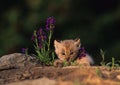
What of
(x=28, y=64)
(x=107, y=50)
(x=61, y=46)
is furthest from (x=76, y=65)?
(x=107, y=50)

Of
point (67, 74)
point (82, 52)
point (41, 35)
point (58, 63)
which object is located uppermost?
point (41, 35)

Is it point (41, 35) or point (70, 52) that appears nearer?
point (41, 35)

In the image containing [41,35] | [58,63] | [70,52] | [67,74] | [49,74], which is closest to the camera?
[67,74]

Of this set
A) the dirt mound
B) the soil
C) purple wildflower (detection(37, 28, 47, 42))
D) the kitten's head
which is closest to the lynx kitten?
the kitten's head

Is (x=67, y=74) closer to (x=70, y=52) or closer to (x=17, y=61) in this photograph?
(x=17, y=61)

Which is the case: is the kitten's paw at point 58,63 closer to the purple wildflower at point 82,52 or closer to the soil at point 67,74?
the soil at point 67,74

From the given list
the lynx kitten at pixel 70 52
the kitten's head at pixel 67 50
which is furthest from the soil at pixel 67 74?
the kitten's head at pixel 67 50

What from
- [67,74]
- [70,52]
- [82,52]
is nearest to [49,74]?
[67,74]
